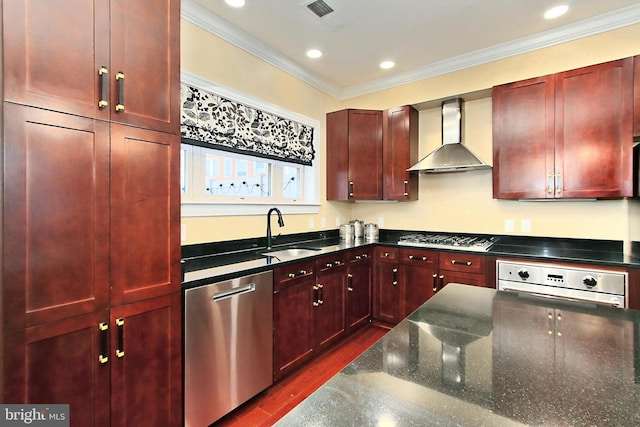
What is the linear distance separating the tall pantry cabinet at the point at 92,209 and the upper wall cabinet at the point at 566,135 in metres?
2.77

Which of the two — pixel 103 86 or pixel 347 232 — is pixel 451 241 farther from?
pixel 103 86

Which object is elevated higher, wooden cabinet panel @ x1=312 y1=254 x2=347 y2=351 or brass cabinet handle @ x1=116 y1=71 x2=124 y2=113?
brass cabinet handle @ x1=116 y1=71 x2=124 y2=113

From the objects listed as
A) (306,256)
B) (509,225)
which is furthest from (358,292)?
(509,225)

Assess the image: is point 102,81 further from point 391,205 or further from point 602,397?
point 391,205

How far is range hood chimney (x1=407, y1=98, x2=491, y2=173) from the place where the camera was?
3025mm

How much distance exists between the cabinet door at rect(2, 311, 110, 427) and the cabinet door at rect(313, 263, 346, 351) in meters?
1.55

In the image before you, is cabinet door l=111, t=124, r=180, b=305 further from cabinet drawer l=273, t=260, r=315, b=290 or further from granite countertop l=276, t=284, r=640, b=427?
granite countertop l=276, t=284, r=640, b=427

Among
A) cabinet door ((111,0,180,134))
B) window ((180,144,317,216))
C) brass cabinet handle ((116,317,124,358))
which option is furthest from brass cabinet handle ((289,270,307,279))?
cabinet door ((111,0,180,134))

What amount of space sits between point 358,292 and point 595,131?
2443 mm

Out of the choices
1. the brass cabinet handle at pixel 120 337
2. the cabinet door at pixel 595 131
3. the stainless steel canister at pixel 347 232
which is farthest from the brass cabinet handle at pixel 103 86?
the cabinet door at pixel 595 131

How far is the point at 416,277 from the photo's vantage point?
305 cm

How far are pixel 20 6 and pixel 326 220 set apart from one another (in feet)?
9.84

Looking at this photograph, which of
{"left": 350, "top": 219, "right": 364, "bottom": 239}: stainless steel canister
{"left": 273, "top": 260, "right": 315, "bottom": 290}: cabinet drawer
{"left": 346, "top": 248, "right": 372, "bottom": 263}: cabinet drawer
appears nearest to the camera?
{"left": 273, "top": 260, "right": 315, "bottom": 290}: cabinet drawer

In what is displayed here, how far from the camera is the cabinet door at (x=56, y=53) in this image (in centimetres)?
109
